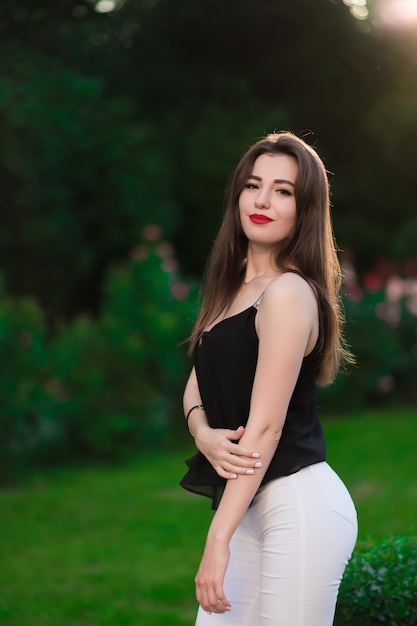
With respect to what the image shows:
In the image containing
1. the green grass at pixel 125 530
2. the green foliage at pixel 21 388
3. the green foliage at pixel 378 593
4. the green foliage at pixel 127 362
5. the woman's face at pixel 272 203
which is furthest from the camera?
the green foliage at pixel 127 362

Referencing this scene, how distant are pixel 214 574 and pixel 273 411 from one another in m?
0.41

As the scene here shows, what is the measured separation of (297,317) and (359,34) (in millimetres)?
14511

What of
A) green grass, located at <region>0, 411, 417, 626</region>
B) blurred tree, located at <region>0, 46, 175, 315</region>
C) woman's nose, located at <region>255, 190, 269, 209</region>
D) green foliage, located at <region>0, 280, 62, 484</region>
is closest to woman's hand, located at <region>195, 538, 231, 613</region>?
woman's nose, located at <region>255, 190, 269, 209</region>

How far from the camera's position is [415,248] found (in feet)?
47.3

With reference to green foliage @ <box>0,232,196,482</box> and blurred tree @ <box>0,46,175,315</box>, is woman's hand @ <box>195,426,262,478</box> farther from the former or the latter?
blurred tree @ <box>0,46,175,315</box>

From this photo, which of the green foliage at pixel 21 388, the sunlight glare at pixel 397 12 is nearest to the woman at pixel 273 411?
the green foliage at pixel 21 388

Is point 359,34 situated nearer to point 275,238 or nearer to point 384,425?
point 384,425

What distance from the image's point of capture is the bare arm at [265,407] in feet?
7.16

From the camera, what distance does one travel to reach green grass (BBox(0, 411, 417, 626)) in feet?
16.2

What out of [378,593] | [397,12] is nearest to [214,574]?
[378,593]

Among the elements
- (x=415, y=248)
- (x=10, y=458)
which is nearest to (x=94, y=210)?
(x=415, y=248)

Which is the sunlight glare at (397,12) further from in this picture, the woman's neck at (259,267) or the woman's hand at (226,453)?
the woman's hand at (226,453)

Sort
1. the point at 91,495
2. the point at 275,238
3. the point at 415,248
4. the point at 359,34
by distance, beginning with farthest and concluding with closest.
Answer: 1. the point at 359,34
2. the point at 415,248
3. the point at 91,495
4. the point at 275,238

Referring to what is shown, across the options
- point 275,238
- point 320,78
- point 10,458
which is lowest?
point 10,458
